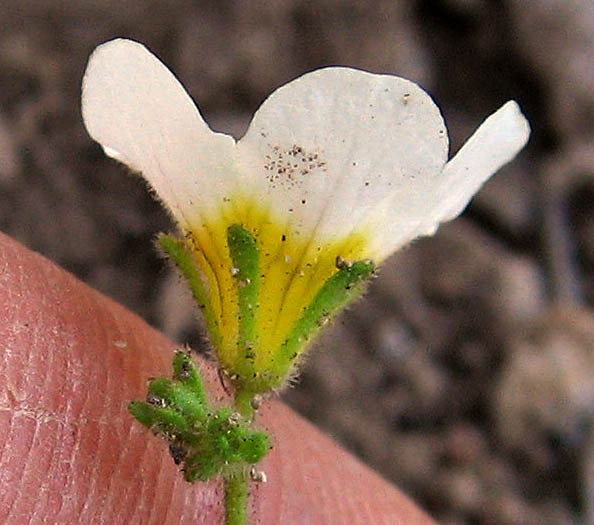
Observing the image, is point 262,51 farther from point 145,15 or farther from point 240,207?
point 240,207

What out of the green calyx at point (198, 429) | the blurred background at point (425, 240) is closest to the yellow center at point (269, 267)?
the green calyx at point (198, 429)

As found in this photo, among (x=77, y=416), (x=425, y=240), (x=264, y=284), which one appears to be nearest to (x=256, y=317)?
(x=264, y=284)

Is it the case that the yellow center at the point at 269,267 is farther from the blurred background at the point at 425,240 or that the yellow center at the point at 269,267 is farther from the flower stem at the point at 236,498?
the blurred background at the point at 425,240

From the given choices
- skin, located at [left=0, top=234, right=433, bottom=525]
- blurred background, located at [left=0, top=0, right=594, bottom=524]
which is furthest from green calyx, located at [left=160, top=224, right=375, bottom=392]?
blurred background, located at [left=0, top=0, right=594, bottom=524]

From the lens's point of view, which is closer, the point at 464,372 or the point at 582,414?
the point at 582,414

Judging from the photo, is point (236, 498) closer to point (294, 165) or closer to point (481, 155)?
point (294, 165)

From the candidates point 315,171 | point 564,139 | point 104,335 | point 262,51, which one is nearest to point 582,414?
point 564,139

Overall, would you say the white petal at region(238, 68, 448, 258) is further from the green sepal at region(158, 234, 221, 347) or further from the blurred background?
the blurred background
